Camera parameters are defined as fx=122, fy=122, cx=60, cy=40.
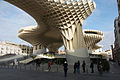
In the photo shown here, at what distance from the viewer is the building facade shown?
260ft

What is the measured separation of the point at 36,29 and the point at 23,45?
64447 millimetres

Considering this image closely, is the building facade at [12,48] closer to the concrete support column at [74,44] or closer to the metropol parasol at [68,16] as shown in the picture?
the metropol parasol at [68,16]

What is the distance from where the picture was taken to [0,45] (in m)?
76.7

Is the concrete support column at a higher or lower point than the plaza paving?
higher

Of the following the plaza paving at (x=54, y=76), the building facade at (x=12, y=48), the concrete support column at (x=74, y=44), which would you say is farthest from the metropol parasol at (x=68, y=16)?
the building facade at (x=12, y=48)

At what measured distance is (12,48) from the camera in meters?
88.9

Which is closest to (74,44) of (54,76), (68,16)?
(68,16)

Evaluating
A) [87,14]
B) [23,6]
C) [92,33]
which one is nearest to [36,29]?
[23,6]

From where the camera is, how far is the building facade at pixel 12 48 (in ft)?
260

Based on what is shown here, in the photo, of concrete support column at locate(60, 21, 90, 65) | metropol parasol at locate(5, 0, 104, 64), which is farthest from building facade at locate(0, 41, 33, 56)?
concrete support column at locate(60, 21, 90, 65)

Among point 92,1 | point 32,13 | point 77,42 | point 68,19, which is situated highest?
point 92,1

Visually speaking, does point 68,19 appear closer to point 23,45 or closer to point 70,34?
point 70,34

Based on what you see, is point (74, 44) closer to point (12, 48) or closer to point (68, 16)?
point (68, 16)

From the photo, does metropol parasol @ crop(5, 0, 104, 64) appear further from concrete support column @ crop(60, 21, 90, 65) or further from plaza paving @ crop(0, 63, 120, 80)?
plaza paving @ crop(0, 63, 120, 80)
